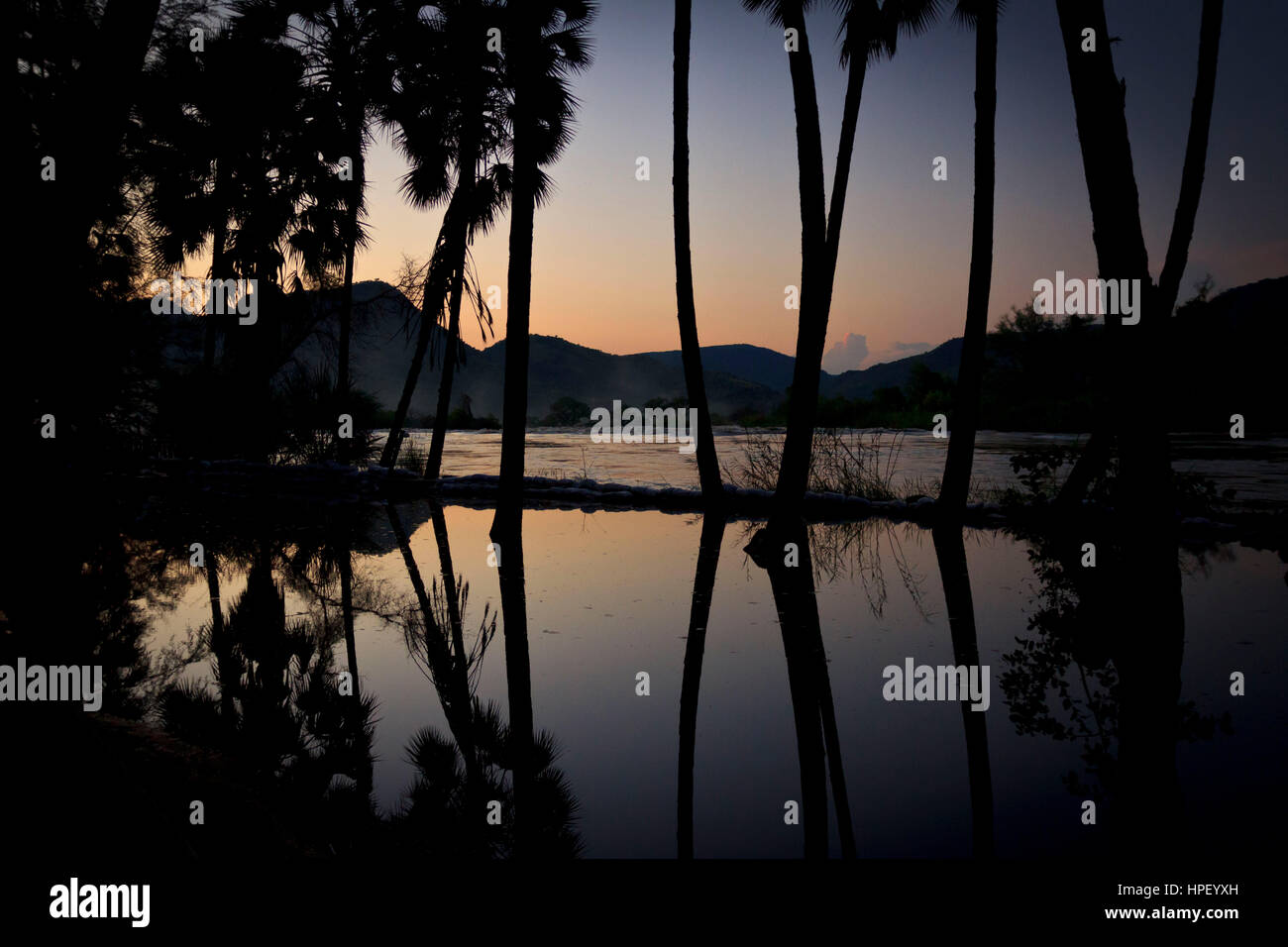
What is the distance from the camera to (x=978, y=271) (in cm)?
1042

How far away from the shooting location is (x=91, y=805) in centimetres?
219

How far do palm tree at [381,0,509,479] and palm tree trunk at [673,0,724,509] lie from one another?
332 cm

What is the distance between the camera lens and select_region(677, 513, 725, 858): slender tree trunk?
2668 millimetres

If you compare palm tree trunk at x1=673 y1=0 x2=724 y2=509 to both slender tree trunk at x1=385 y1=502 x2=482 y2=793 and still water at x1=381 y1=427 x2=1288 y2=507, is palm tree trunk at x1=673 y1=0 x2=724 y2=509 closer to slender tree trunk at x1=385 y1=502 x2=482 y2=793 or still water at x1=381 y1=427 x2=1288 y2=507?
still water at x1=381 y1=427 x2=1288 y2=507

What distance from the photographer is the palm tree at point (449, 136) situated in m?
13.6

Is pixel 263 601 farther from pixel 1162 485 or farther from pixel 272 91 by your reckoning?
pixel 272 91

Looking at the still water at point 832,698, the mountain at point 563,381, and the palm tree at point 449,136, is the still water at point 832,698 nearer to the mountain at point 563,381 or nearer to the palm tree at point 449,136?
the palm tree at point 449,136

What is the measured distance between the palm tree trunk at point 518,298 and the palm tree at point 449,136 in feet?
9.29

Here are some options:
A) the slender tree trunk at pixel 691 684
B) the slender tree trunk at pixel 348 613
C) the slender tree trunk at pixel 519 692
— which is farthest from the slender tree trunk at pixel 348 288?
the slender tree trunk at pixel 691 684

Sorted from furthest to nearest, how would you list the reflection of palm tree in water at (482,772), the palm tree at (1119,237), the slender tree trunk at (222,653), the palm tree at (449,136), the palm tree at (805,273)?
the palm tree at (449,136)
the palm tree at (805,273)
the palm tree at (1119,237)
the slender tree trunk at (222,653)
the reflection of palm tree in water at (482,772)
